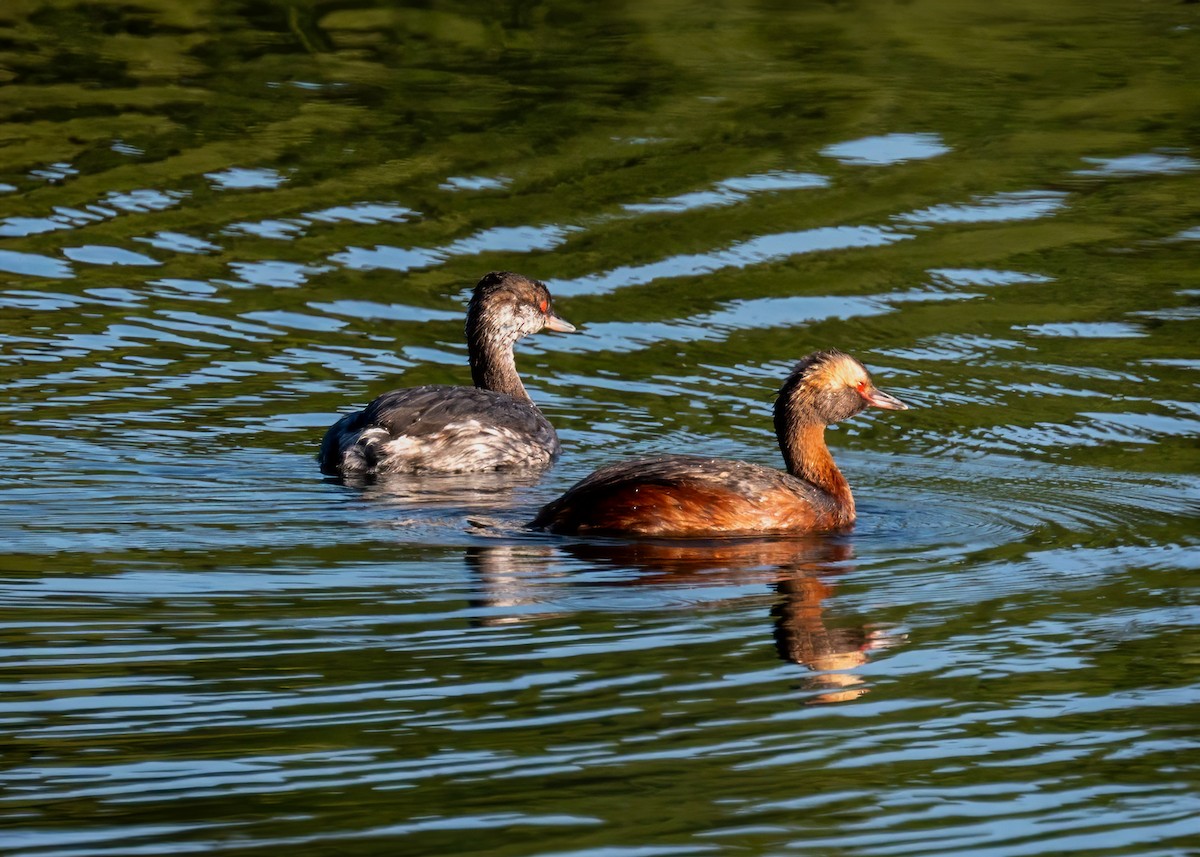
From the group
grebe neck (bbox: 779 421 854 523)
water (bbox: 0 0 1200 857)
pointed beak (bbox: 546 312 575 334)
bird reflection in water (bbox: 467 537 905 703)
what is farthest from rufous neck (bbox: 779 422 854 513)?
pointed beak (bbox: 546 312 575 334)

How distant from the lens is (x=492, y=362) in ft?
45.3

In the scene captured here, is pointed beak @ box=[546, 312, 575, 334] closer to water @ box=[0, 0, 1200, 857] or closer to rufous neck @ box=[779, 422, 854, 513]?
water @ box=[0, 0, 1200, 857]

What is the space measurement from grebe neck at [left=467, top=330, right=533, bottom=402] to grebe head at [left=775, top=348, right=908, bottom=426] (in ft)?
10.8

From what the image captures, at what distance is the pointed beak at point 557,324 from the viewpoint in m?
14.0

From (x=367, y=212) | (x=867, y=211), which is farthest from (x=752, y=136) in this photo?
(x=367, y=212)

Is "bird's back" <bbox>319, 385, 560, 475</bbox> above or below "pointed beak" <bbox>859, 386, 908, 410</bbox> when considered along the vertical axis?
below

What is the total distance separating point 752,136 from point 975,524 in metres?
9.84

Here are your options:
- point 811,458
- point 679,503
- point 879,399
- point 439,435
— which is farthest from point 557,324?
point 679,503

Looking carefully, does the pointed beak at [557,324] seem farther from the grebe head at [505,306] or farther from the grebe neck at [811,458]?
the grebe neck at [811,458]

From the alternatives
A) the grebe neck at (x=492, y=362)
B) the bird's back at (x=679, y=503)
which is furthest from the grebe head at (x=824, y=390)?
the grebe neck at (x=492, y=362)

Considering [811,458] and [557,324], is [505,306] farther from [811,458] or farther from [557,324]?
[811,458]

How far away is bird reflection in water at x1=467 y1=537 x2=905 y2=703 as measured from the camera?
7.35 m

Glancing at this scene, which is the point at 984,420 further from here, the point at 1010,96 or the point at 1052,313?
the point at 1010,96

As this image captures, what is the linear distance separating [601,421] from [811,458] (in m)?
2.60
